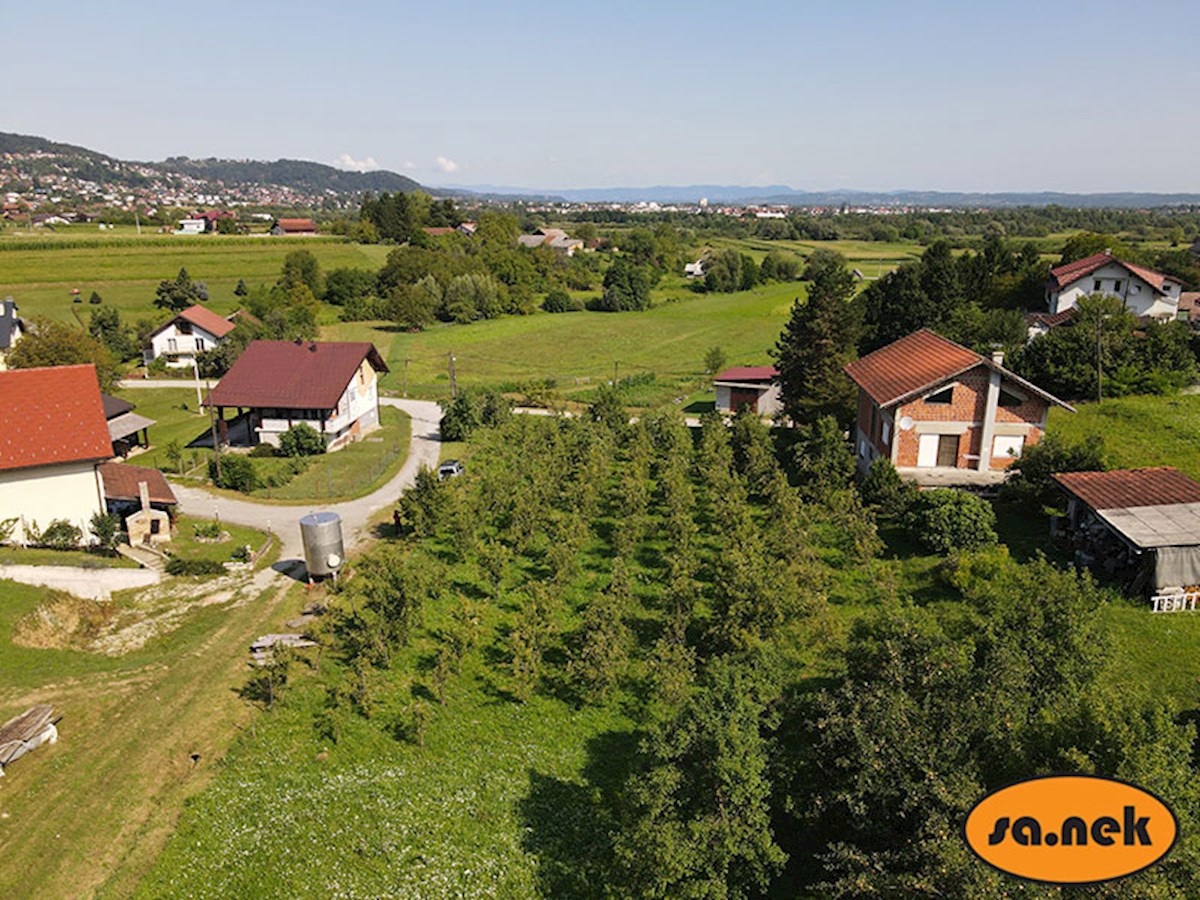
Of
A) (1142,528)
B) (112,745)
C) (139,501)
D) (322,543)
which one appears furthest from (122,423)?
(1142,528)

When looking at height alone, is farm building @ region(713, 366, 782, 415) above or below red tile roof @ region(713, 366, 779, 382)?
below

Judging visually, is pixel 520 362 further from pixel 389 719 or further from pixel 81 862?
pixel 81 862

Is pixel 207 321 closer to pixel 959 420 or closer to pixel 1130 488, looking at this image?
pixel 959 420

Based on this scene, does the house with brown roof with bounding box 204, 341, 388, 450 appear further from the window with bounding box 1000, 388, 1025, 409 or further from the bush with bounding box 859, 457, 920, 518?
the window with bounding box 1000, 388, 1025, 409

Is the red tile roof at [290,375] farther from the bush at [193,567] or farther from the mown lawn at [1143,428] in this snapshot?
the mown lawn at [1143,428]

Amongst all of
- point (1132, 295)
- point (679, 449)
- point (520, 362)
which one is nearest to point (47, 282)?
point (520, 362)

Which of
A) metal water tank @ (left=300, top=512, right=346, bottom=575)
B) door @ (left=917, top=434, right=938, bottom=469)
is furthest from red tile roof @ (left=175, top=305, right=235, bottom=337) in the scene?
door @ (left=917, top=434, right=938, bottom=469)

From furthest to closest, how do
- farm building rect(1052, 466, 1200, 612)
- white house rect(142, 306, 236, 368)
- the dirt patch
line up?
1. white house rect(142, 306, 236, 368)
2. farm building rect(1052, 466, 1200, 612)
3. the dirt patch

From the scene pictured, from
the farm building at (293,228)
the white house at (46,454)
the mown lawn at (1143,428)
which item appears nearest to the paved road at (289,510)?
the white house at (46,454)
